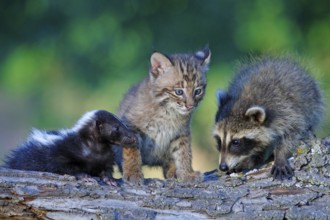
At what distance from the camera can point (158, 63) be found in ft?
27.6

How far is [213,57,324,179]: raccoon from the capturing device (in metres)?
8.46

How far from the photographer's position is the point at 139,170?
7.68 meters

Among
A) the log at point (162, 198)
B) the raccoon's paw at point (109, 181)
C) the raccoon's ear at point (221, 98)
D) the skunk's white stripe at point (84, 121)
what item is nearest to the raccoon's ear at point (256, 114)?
the raccoon's ear at point (221, 98)

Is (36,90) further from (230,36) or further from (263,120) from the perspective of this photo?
(263,120)

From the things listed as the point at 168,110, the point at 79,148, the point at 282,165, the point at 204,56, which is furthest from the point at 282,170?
the point at 79,148

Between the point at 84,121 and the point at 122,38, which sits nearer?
the point at 84,121

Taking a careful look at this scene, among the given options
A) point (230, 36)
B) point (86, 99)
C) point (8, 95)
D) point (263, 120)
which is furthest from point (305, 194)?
point (8, 95)

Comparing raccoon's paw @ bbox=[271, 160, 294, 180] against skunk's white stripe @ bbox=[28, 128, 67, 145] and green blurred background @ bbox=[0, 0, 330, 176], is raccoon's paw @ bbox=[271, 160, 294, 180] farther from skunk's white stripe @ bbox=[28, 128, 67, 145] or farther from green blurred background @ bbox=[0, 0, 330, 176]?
green blurred background @ bbox=[0, 0, 330, 176]

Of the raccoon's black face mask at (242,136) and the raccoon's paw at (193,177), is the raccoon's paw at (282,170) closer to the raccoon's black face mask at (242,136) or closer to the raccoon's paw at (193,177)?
the raccoon's paw at (193,177)

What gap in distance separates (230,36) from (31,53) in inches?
116

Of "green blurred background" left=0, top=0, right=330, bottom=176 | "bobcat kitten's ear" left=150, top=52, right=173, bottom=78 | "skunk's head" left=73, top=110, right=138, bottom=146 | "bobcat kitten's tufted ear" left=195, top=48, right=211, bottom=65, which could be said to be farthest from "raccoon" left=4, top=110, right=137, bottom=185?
"green blurred background" left=0, top=0, right=330, bottom=176

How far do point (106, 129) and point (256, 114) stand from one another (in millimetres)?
1726

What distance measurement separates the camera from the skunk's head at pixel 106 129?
766cm

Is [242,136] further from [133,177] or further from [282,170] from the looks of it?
[133,177]
